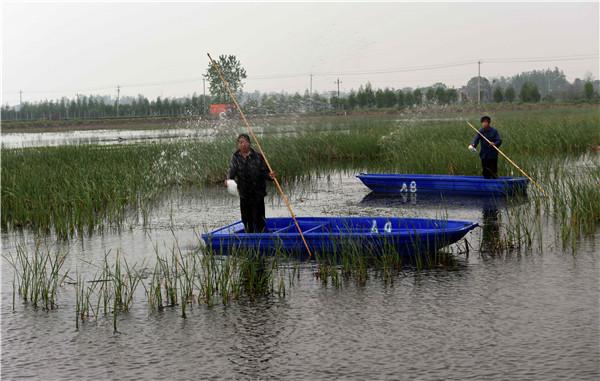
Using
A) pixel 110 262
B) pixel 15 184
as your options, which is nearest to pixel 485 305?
pixel 110 262

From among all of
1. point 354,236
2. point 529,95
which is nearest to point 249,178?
point 354,236

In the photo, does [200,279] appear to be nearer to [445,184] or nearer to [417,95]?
[445,184]

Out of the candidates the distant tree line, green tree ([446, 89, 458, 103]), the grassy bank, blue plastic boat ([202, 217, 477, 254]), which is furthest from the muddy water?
green tree ([446, 89, 458, 103])

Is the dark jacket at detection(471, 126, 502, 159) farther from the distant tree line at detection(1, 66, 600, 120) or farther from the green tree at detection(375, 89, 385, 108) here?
the green tree at detection(375, 89, 385, 108)

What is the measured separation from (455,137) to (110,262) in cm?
2125

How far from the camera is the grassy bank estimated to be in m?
19.2

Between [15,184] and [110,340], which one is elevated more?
[15,184]

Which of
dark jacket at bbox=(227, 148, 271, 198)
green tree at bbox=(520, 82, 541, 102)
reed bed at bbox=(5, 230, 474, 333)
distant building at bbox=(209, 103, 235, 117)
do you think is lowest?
reed bed at bbox=(5, 230, 474, 333)

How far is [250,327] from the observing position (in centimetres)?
1020

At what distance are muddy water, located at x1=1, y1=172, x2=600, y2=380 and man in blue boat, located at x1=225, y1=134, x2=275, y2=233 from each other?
148 cm

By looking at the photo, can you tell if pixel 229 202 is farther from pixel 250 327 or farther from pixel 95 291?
pixel 250 327

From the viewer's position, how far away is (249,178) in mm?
13891

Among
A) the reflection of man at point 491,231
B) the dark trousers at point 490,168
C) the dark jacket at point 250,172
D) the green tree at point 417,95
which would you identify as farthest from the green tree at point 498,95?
the dark jacket at point 250,172

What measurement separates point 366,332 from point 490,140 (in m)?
12.3
